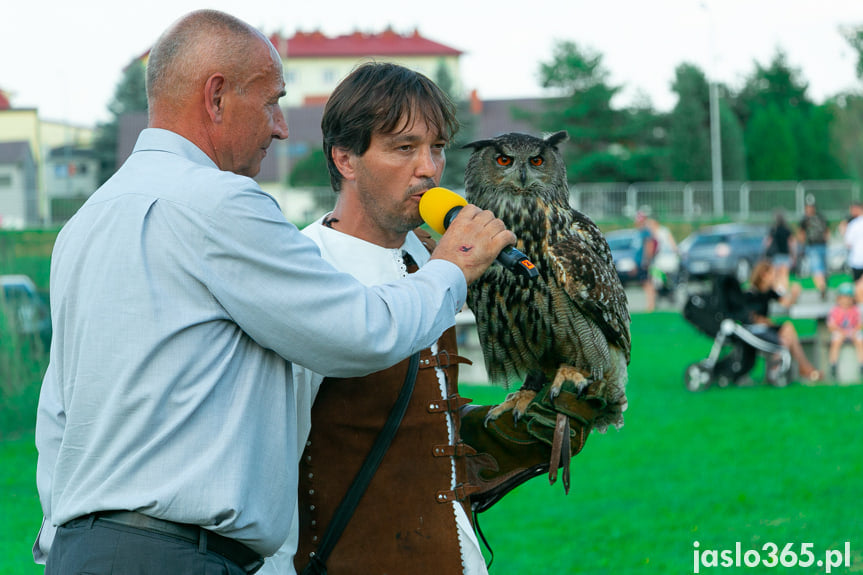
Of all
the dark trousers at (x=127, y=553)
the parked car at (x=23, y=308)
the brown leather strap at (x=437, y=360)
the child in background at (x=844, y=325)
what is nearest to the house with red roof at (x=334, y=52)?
the child in background at (x=844, y=325)

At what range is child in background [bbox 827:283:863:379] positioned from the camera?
1023cm

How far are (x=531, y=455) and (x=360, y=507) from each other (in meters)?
0.62

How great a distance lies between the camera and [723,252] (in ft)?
84.0

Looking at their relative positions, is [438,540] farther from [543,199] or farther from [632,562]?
[632,562]

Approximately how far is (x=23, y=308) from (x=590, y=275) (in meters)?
6.32

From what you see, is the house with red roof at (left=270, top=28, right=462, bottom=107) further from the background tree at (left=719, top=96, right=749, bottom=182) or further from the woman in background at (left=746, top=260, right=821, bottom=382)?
the woman in background at (left=746, top=260, right=821, bottom=382)

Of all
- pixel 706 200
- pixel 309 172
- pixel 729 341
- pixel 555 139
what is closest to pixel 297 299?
pixel 555 139

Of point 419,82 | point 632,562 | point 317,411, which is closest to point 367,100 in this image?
point 419,82

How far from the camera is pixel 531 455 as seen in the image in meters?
2.73

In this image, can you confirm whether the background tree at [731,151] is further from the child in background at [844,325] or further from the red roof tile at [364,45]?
the child in background at [844,325]

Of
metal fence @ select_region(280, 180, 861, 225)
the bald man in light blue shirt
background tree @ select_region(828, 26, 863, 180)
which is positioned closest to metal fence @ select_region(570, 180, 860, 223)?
metal fence @ select_region(280, 180, 861, 225)

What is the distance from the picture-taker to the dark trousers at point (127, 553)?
1772 mm

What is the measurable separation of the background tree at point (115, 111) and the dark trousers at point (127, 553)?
165ft

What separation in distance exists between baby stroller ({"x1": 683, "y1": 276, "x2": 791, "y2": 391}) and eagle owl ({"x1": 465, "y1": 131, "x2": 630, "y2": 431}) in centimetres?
678
